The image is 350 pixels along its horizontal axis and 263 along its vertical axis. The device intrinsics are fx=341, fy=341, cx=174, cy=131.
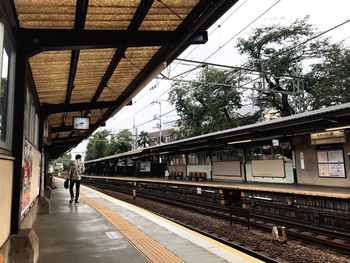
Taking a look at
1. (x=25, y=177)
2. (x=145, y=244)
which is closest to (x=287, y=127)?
(x=145, y=244)

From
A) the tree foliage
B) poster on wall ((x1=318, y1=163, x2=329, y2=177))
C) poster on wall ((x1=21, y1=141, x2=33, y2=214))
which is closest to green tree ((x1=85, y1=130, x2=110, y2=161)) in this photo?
the tree foliage

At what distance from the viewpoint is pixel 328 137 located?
37.9 feet

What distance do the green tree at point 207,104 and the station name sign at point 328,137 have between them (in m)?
16.5

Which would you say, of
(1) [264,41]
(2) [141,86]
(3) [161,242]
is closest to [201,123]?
(1) [264,41]

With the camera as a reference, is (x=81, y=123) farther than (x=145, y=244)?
Yes

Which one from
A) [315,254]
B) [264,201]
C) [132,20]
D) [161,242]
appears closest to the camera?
[132,20]

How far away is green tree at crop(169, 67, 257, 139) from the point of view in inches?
1263

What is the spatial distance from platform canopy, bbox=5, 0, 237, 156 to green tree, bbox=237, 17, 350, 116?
53.1 ft

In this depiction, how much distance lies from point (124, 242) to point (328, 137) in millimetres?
8718

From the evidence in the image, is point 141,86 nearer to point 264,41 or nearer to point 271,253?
point 271,253

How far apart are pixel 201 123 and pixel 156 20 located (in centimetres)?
3170

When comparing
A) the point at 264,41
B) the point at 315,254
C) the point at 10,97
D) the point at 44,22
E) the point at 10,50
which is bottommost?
the point at 315,254

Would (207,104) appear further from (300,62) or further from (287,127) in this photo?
(287,127)

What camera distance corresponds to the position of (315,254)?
6559 millimetres
